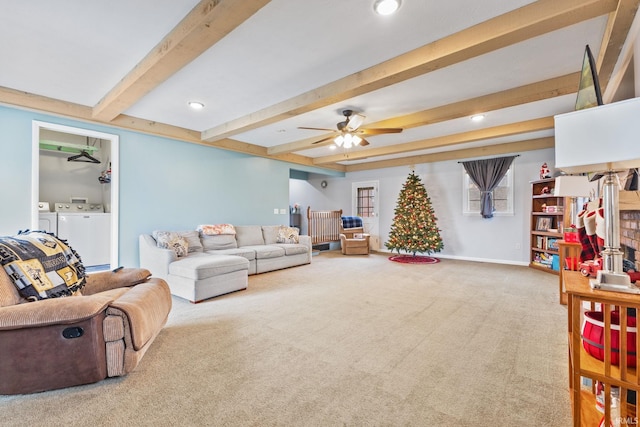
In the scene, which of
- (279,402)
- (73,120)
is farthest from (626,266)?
(73,120)

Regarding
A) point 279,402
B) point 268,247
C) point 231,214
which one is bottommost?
point 279,402

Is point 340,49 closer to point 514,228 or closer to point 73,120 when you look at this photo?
point 73,120

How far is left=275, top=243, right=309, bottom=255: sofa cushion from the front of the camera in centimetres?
538

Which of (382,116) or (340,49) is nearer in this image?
(340,49)

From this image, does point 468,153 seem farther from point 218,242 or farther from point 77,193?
point 77,193

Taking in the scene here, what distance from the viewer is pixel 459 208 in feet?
21.5

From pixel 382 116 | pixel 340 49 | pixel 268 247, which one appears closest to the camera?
pixel 340 49

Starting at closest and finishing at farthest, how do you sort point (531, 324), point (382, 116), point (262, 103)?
point (531, 324)
point (262, 103)
point (382, 116)

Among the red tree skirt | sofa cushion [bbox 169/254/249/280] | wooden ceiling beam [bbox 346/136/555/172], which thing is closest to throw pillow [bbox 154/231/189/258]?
sofa cushion [bbox 169/254/249/280]

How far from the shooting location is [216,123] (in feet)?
14.9

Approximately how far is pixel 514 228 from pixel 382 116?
396cm

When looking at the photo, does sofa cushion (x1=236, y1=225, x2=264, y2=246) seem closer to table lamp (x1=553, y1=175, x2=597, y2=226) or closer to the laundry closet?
the laundry closet

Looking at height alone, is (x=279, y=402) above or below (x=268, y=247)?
below

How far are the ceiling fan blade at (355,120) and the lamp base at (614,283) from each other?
9.93 ft
